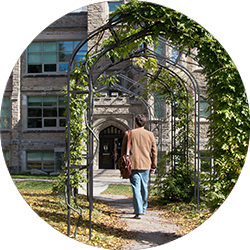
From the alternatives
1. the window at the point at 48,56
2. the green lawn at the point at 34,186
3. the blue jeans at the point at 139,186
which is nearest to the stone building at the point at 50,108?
the window at the point at 48,56

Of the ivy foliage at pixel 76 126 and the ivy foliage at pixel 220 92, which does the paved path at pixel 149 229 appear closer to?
the ivy foliage at pixel 220 92

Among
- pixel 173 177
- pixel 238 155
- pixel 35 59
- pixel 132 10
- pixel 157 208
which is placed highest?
pixel 35 59

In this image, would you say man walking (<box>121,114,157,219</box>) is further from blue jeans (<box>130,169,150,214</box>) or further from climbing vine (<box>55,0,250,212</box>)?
climbing vine (<box>55,0,250,212</box>)

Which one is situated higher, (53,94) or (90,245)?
(53,94)

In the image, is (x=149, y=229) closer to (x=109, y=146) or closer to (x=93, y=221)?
(x=93, y=221)

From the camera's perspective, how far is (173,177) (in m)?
6.21

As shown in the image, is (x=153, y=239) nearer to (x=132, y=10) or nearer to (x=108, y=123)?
(x=132, y=10)

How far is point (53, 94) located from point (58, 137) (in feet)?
6.63

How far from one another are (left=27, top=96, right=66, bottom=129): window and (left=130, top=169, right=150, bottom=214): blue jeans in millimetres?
8977

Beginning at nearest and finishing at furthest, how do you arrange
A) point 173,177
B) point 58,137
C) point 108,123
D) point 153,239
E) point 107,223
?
point 153,239 → point 107,223 → point 173,177 → point 58,137 → point 108,123

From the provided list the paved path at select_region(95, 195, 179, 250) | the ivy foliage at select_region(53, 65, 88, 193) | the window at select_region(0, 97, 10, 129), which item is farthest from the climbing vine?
the window at select_region(0, 97, 10, 129)

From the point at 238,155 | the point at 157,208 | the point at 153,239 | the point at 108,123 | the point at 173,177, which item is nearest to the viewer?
the point at 238,155

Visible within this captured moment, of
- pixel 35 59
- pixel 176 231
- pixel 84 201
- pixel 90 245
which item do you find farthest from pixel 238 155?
pixel 35 59

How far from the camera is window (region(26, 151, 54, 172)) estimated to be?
1254cm
